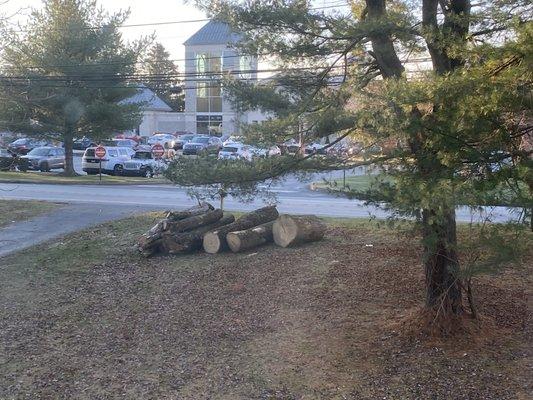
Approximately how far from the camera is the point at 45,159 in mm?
37938

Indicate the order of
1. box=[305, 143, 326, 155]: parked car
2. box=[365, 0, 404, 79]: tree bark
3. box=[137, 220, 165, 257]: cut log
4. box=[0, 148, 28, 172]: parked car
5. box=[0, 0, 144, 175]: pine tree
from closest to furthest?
box=[365, 0, 404, 79]: tree bark → box=[305, 143, 326, 155]: parked car → box=[137, 220, 165, 257]: cut log → box=[0, 0, 144, 175]: pine tree → box=[0, 148, 28, 172]: parked car

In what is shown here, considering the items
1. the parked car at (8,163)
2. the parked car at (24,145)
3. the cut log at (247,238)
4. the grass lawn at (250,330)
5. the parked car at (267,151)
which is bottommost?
the grass lawn at (250,330)

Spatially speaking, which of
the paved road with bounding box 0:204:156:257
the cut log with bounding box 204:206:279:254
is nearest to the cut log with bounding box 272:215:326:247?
the cut log with bounding box 204:206:279:254

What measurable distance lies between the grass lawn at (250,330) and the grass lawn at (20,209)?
5549 mm

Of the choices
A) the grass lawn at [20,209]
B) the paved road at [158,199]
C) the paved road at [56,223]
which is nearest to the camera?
the paved road at [56,223]

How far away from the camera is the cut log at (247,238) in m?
10.9

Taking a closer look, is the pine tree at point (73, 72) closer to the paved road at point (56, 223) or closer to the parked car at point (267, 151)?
the paved road at point (56, 223)

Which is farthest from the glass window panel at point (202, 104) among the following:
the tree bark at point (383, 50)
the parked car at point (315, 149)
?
the tree bark at point (383, 50)

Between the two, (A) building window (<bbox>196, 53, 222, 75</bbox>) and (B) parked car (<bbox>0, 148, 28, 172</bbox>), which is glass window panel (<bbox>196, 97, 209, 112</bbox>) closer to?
(B) parked car (<bbox>0, 148, 28, 172</bbox>)

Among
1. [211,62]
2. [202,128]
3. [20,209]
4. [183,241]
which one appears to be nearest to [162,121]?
[202,128]

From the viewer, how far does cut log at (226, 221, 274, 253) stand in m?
10.9

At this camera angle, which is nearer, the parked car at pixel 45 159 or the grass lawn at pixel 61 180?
the grass lawn at pixel 61 180

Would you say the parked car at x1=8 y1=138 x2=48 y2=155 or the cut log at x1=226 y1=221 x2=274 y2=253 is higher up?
the parked car at x1=8 y1=138 x2=48 y2=155

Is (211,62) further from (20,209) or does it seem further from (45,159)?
(45,159)
